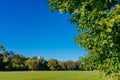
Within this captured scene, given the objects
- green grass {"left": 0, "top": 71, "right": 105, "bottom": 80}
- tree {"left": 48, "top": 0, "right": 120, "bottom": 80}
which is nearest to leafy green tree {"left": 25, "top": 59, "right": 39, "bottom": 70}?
Answer: green grass {"left": 0, "top": 71, "right": 105, "bottom": 80}

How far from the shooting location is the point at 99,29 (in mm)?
17391

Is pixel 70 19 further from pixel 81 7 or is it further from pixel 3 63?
pixel 3 63

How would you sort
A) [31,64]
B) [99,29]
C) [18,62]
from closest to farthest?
[99,29], [18,62], [31,64]

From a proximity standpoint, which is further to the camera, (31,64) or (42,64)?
(42,64)

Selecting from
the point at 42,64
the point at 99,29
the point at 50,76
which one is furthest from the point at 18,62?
the point at 99,29

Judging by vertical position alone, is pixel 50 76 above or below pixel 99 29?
above

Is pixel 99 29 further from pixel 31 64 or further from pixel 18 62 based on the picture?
pixel 31 64

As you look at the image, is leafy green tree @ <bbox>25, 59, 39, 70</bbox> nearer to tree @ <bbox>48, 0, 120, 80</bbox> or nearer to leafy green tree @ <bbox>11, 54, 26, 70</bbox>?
leafy green tree @ <bbox>11, 54, 26, 70</bbox>

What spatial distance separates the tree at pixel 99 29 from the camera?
16469mm

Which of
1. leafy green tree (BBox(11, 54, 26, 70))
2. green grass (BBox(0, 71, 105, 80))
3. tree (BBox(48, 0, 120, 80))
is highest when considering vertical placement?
leafy green tree (BBox(11, 54, 26, 70))

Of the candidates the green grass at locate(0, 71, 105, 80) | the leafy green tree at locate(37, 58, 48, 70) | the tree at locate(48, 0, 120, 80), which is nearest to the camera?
the tree at locate(48, 0, 120, 80)

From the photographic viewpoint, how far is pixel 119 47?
18094 millimetres

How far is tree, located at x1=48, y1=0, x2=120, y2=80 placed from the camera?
1647 centimetres

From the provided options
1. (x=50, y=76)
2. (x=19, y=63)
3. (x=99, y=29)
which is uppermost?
(x=19, y=63)
